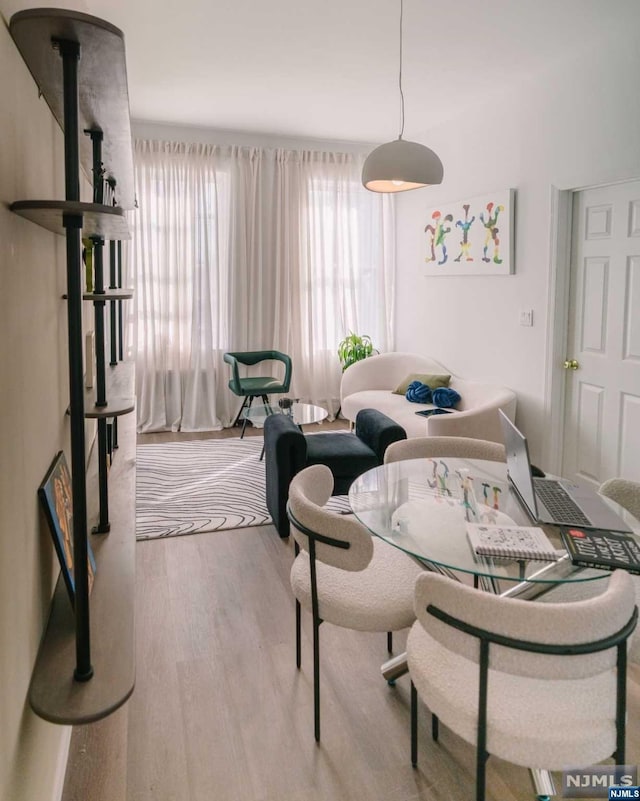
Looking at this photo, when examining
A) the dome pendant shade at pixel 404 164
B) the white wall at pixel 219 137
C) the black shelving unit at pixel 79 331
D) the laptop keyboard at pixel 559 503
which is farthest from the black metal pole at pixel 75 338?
the white wall at pixel 219 137

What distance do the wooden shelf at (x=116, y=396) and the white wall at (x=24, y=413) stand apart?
12cm

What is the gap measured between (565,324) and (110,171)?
10.7 ft

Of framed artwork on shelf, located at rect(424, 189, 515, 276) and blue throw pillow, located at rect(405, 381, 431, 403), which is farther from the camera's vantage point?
blue throw pillow, located at rect(405, 381, 431, 403)

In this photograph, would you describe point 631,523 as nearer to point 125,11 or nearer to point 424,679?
point 424,679

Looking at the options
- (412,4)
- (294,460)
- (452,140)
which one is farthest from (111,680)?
(452,140)

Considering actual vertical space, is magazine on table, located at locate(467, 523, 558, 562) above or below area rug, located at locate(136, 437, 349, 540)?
above

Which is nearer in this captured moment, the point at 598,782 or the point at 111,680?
the point at 111,680

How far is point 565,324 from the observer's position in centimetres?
437

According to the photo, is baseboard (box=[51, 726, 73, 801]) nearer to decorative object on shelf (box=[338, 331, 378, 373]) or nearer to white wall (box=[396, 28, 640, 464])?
white wall (box=[396, 28, 640, 464])

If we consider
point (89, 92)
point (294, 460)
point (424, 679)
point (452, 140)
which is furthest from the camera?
point (452, 140)

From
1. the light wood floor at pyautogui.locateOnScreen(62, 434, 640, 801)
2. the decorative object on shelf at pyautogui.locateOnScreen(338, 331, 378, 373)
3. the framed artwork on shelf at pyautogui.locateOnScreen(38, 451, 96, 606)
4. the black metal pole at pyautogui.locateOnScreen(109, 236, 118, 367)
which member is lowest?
the light wood floor at pyautogui.locateOnScreen(62, 434, 640, 801)

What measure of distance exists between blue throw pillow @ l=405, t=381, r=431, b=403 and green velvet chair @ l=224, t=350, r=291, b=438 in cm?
111

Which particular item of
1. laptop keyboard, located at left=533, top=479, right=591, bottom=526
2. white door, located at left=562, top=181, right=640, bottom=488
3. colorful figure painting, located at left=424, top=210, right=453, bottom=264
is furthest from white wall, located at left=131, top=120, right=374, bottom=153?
laptop keyboard, located at left=533, top=479, right=591, bottom=526

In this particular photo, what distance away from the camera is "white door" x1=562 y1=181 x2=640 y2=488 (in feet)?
12.5
